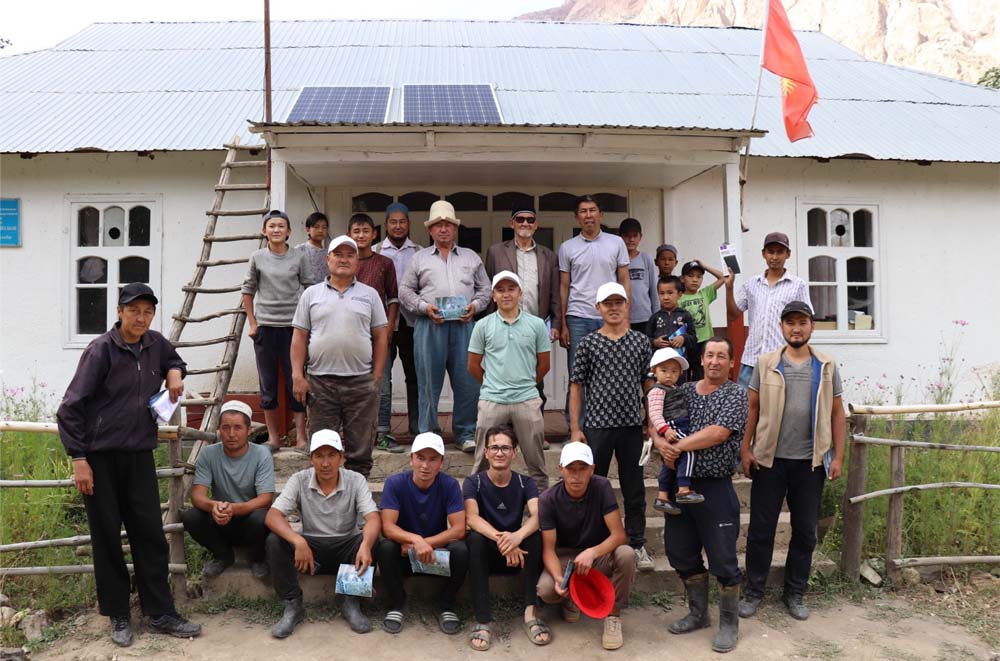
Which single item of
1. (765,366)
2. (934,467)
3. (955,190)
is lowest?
(934,467)

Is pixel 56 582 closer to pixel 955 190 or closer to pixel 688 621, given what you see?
pixel 688 621

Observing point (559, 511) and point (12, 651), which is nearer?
point (12, 651)

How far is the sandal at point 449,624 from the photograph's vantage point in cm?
426

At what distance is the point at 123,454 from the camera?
13.5 ft

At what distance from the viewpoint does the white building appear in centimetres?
767

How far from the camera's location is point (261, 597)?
4.61 metres

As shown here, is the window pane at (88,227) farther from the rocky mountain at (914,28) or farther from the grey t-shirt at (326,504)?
the rocky mountain at (914,28)

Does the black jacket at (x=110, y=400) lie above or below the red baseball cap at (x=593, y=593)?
above

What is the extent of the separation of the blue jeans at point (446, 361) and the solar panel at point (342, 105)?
1.73m

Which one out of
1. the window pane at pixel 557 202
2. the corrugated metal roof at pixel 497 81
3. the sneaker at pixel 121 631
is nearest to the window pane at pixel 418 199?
the window pane at pixel 557 202

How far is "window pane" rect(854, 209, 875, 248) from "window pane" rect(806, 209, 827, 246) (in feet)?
1.26

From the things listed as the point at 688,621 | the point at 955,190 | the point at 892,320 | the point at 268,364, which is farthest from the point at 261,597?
the point at 955,190

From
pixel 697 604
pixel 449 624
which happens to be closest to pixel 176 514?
pixel 449 624

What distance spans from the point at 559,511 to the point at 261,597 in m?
1.93
